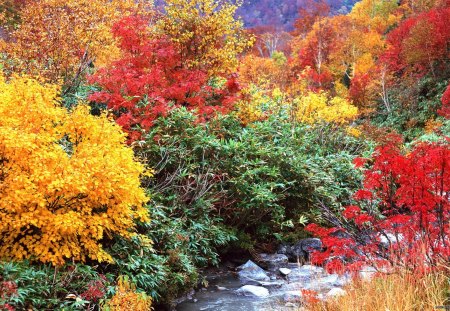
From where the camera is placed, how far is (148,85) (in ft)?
32.1

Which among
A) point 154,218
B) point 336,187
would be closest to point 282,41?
point 336,187

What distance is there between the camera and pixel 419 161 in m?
5.18

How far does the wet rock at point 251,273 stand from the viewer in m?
7.86

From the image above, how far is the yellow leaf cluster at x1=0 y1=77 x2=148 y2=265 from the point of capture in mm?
4684

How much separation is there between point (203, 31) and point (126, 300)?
7.85 metres

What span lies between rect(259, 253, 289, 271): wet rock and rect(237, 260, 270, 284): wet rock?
34 cm

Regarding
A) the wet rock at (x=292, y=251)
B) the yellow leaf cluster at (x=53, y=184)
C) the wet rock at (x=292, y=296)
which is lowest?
the wet rock at (x=292, y=296)

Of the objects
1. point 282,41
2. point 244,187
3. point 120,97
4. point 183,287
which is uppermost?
point 282,41

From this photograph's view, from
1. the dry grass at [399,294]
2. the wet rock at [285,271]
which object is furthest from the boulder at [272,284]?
the dry grass at [399,294]

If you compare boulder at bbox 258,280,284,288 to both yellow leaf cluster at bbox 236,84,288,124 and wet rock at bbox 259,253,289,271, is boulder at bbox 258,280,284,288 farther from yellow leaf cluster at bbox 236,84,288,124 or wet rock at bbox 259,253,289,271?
yellow leaf cluster at bbox 236,84,288,124

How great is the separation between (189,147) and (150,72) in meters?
2.11

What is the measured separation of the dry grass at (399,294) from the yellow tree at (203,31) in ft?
25.0

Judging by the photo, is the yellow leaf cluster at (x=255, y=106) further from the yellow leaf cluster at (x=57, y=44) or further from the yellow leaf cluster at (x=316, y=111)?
the yellow leaf cluster at (x=57, y=44)

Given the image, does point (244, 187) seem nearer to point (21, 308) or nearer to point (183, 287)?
point (183, 287)
